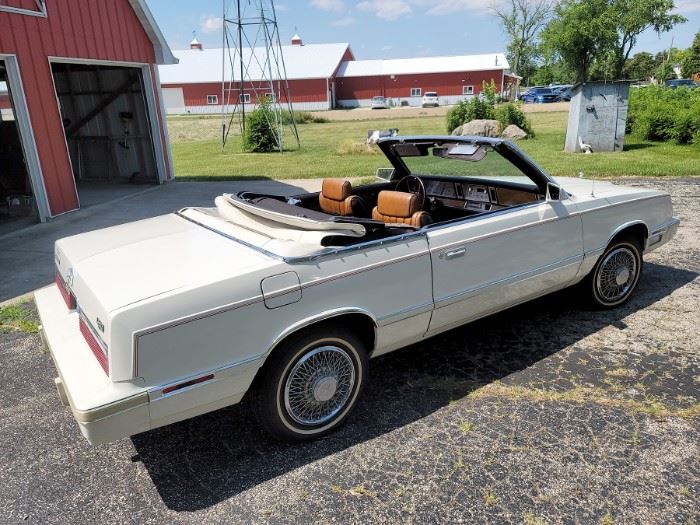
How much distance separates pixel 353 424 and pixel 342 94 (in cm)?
5390

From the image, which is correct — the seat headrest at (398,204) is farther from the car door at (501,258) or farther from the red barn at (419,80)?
the red barn at (419,80)

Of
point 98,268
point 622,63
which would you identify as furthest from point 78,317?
point 622,63

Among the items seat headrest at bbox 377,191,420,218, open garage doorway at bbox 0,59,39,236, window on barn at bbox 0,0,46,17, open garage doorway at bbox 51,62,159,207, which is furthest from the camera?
open garage doorway at bbox 51,62,159,207

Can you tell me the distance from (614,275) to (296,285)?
306cm

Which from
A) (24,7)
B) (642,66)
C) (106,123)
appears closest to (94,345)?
(24,7)

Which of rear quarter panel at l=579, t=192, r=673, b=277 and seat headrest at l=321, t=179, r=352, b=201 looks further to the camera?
rear quarter panel at l=579, t=192, r=673, b=277

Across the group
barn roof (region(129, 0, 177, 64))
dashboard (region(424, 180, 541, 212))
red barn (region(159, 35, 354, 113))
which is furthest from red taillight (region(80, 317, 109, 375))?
red barn (region(159, 35, 354, 113))

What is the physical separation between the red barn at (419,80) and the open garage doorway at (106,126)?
42.2m

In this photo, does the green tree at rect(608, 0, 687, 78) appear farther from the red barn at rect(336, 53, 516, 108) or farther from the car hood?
the car hood

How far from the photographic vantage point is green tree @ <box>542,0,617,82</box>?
49625mm

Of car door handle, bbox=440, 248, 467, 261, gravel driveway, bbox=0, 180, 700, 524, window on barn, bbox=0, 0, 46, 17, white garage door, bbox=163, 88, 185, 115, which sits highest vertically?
window on barn, bbox=0, 0, 46, 17

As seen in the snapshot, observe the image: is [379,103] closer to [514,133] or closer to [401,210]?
[514,133]

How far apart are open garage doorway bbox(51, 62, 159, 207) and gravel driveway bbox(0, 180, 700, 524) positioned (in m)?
9.95

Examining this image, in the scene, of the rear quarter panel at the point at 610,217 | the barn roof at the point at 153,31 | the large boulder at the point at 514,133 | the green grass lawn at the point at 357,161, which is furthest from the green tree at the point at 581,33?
the rear quarter panel at the point at 610,217
